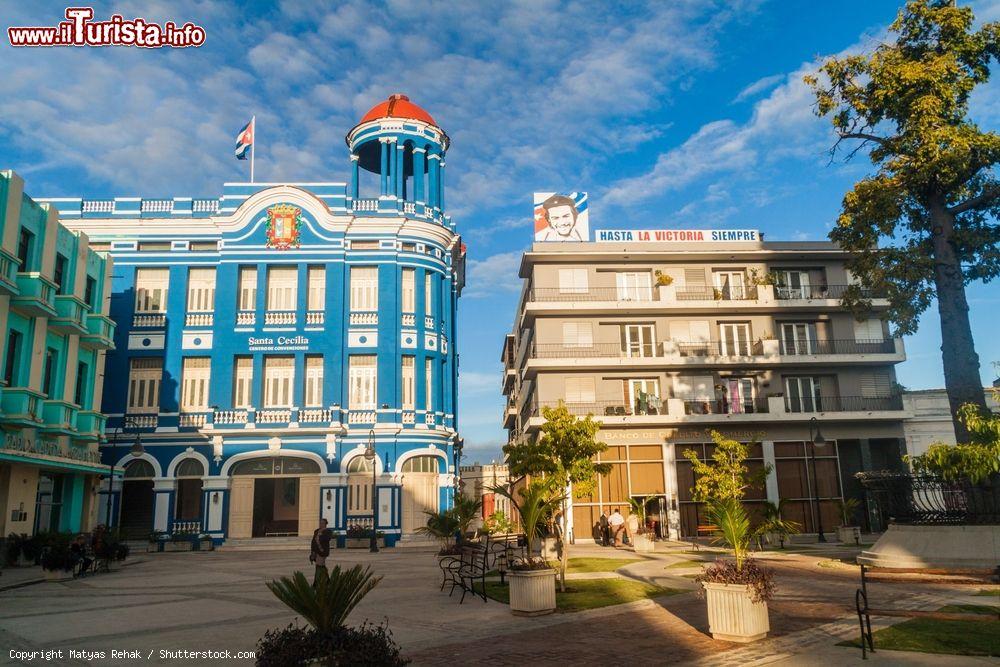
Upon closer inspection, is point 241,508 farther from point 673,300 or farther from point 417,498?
point 673,300

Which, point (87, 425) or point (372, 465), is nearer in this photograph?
point (87, 425)

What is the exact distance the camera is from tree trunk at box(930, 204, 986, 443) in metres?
18.8

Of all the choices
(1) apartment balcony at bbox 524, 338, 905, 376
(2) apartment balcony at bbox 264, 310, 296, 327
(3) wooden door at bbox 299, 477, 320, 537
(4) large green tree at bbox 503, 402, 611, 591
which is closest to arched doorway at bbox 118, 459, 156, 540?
(3) wooden door at bbox 299, 477, 320, 537

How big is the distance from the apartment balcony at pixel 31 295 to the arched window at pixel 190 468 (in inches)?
457

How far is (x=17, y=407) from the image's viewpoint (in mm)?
24625

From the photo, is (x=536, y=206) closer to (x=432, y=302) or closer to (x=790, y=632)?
(x=432, y=302)

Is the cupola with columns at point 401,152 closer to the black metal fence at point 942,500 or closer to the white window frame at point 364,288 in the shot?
the white window frame at point 364,288

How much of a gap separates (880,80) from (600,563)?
1637 centimetres

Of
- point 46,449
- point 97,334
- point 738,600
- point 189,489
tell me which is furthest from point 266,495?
point 738,600

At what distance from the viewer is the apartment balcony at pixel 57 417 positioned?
26734 mm

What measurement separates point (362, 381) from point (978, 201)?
2754cm

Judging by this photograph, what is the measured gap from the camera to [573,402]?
3647 cm

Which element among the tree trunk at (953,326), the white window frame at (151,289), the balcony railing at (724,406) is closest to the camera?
the tree trunk at (953,326)

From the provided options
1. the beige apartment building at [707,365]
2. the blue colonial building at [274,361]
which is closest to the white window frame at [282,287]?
the blue colonial building at [274,361]
